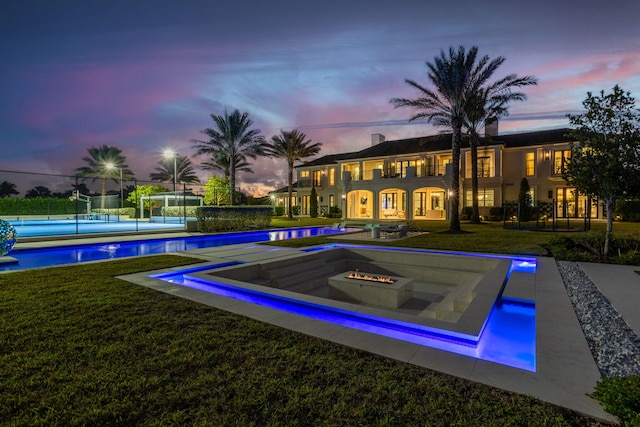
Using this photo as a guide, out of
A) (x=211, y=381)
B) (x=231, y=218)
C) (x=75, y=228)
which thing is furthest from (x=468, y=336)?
(x=75, y=228)

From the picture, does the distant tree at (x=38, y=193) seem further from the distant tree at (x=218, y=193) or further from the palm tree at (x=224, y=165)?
the palm tree at (x=224, y=165)

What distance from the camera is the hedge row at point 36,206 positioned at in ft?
96.0

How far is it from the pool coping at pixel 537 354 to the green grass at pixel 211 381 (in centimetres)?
19

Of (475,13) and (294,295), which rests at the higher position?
(475,13)

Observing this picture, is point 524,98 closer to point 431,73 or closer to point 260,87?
point 431,73

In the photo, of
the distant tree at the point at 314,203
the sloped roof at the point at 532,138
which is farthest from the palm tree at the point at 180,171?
the sloped roof at the point at 532,138

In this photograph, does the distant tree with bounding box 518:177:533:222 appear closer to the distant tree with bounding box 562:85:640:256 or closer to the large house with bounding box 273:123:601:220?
the large house with bounding box 273:123:601:220

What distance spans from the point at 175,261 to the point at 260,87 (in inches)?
812

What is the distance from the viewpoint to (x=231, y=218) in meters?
22.6

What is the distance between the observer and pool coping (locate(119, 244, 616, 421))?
2.85 m

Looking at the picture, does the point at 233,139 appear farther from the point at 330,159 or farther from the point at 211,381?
the point at 211,381

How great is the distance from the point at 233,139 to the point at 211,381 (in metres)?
29.6

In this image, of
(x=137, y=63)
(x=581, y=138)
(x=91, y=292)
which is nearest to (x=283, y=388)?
(x=91, y=292)

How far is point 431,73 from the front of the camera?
68.6ft
